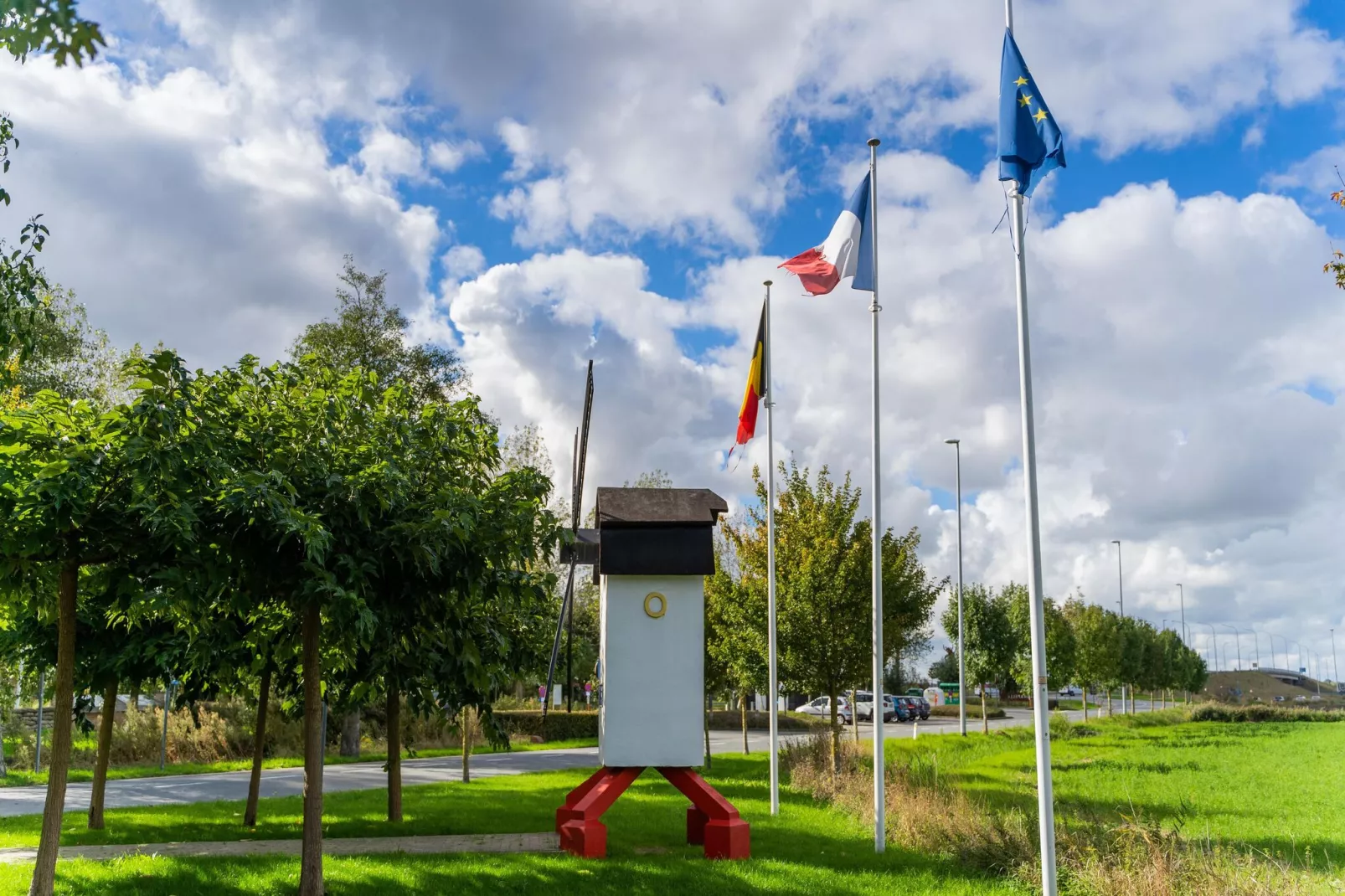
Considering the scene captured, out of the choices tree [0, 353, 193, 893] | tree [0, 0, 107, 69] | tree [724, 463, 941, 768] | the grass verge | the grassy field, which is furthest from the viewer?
tree [724, 463, 941, 768]

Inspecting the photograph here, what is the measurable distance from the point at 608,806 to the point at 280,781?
12245mm

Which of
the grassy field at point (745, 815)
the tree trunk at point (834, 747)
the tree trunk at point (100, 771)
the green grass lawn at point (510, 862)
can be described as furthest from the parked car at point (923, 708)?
the tree trunk at point (100, 771)

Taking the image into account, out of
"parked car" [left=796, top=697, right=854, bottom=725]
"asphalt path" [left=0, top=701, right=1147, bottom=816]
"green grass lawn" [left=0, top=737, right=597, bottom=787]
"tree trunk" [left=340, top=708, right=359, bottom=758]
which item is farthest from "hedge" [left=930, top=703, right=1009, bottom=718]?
"tree trunk" [left=340, top=708, right=359, bottom=758]

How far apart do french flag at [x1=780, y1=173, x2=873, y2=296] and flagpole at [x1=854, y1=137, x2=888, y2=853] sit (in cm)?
9

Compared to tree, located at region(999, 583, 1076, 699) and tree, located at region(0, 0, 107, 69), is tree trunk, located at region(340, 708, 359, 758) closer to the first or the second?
tree, located at region(999, 583, 1076, 699)

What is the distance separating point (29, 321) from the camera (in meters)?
8.30

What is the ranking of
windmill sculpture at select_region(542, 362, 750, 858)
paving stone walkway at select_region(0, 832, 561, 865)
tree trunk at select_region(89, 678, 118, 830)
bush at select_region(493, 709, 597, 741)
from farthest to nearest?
bush at select_region(493, 709, 597, 741) < tree trunk at select_region(89, 678, 118, 830) < windmill sculpture at select_region(542, 362, 750, 858) < paving stone walkway at select_region(0, 832, 561, 865)

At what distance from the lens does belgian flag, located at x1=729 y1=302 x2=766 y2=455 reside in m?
17.8

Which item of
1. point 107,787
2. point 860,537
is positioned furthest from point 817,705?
point 107,787

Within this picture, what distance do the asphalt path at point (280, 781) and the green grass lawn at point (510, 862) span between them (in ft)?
6.69

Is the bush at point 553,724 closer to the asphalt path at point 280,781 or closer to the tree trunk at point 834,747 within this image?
the asphalt path at point 280,781

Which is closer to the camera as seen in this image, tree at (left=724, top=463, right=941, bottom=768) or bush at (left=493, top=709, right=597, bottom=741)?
tree at (left=724, top=463, right=941, bottom=768)

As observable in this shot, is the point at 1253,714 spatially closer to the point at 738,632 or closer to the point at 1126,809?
the point at 738,632

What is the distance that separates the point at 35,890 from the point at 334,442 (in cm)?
467
